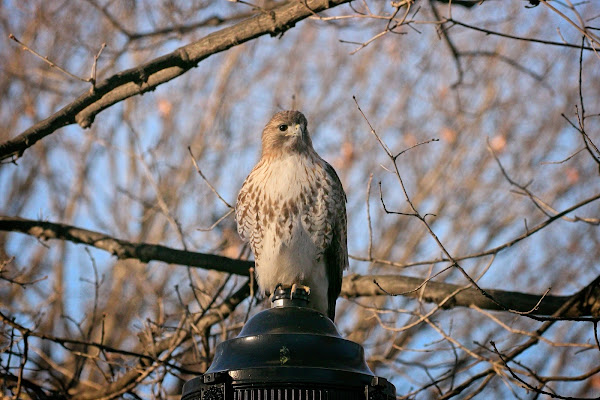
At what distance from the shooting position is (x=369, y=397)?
258 centimetres

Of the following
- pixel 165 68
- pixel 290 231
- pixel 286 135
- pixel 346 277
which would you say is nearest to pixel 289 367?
pixel 290 231

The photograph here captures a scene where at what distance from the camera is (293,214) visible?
4199 mm

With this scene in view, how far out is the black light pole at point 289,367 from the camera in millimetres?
2535

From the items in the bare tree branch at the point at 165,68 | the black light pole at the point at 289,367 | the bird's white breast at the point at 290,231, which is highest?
the bare tree branch at the point at 165,68

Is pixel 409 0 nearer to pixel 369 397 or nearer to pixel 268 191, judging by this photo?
pixel 268 191

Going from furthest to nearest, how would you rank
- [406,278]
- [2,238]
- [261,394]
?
1. [2,238]
2. [406,278]
3. [261,394]

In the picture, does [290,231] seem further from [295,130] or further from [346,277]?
[346,277]

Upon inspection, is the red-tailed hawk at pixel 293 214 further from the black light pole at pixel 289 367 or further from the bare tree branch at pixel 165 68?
the black light pole at pixel 289 367

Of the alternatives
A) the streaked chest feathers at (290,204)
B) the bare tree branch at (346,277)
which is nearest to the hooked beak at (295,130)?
the streaked chest feathers at (290,204)

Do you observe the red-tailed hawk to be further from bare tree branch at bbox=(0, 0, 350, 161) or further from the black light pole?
the black light pole

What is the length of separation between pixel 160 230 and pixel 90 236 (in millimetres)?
5525

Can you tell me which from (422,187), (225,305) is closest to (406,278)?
(225,305)

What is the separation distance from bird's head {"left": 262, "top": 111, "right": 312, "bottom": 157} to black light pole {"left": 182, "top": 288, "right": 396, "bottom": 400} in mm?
1667

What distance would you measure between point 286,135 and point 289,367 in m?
2.03
